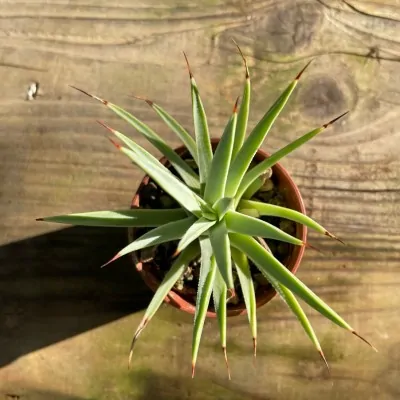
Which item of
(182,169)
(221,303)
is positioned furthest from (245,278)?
(182,169)

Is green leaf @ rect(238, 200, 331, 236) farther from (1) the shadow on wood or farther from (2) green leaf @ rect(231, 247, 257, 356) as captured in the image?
(1) the shadow on wood

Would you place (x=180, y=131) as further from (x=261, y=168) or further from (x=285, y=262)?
(x=285, y=262)

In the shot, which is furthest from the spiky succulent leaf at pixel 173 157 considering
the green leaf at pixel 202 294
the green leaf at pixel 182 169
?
the green leaf at pixel 202 294

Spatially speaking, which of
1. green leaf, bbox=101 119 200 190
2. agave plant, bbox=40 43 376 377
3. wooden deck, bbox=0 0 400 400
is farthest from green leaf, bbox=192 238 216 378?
wooden deck, bbox=0 0 400 400

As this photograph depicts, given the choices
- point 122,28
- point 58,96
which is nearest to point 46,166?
point 58,96

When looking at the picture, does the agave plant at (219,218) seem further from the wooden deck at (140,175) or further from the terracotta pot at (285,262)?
the wooden deck at (140,175)

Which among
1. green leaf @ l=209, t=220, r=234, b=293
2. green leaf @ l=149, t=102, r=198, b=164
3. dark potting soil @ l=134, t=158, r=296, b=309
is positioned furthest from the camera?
dark potting soil @ l=134, t=158, r=296, b=309
